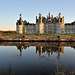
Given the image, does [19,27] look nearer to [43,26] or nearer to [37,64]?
[43,26]

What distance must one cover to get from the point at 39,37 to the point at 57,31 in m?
37.0

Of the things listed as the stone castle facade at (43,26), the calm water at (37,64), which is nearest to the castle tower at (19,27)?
the stone castle facade at (43,26)

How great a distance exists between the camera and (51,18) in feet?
255

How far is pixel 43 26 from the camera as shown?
7362 centimetres

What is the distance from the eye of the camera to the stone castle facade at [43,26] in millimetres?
72369

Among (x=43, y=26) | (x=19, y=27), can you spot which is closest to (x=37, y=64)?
(x=43, y=26)

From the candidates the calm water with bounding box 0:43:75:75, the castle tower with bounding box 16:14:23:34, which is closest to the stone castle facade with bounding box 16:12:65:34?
the castle tower with bounding box 16:14:23:34

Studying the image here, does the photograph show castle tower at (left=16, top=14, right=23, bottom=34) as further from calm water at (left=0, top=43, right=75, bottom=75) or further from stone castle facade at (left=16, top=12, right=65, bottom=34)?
calm water at (left=0, top=43, right=75, bottom=75)

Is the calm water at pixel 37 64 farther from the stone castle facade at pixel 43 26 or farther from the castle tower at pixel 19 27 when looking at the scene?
the castle tower at pixel 19 27

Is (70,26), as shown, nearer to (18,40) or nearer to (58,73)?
(18,40)

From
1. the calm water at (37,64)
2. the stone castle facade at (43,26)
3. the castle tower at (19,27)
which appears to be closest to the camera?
the calm water at (37,64)

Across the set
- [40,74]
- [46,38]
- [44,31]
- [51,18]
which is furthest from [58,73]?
[51,18]

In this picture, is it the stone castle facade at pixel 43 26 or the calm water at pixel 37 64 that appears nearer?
the calm water at pixel 37 64

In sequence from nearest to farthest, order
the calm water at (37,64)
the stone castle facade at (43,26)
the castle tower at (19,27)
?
the calm water at (37,64) < the stone castle facade at (43,26) < the castle tower at (19,27)
